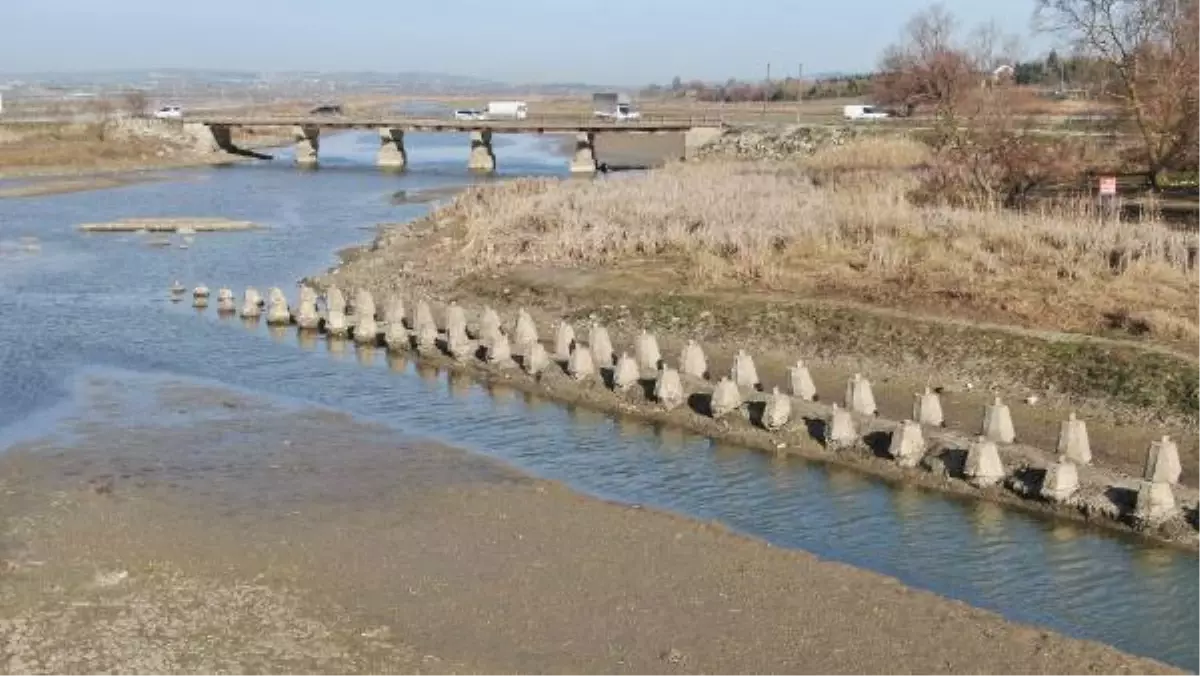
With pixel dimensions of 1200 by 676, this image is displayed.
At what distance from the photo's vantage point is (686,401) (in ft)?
65.4

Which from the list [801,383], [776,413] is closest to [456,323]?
[801,383]

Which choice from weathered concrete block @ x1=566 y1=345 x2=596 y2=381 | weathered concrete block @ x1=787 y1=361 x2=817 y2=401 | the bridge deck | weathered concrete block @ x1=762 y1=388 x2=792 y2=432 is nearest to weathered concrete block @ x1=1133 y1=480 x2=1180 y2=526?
weathered concrete block @ x1=762 y1=388 x2=792 y2=432

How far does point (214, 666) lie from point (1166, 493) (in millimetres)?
10292

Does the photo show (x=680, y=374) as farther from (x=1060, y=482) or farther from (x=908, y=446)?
(x=1060, y=482)

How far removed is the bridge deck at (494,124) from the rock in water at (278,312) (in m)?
56.0

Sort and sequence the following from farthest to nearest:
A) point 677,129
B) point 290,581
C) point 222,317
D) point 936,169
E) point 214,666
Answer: point 677,129
point 936,169
point 222,317
point 290,581
point 214,666

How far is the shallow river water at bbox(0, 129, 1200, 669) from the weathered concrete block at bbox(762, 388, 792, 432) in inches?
24.7

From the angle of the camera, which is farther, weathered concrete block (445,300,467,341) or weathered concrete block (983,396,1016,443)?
weathered concrete block (445,300,467,341)

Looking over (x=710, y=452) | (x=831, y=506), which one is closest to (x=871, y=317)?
(x=710, y=452)

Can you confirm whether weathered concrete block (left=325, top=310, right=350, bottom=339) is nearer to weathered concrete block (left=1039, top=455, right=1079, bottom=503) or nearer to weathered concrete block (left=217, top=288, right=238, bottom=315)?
weathered concrete block (left=217, top=288, right=238, bottom=315)

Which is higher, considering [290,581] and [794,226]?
[794,226]

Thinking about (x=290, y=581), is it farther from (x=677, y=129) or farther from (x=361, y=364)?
(x=677, y=129)

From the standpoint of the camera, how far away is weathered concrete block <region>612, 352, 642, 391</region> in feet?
68.0

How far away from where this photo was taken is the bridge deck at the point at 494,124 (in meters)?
85.1
